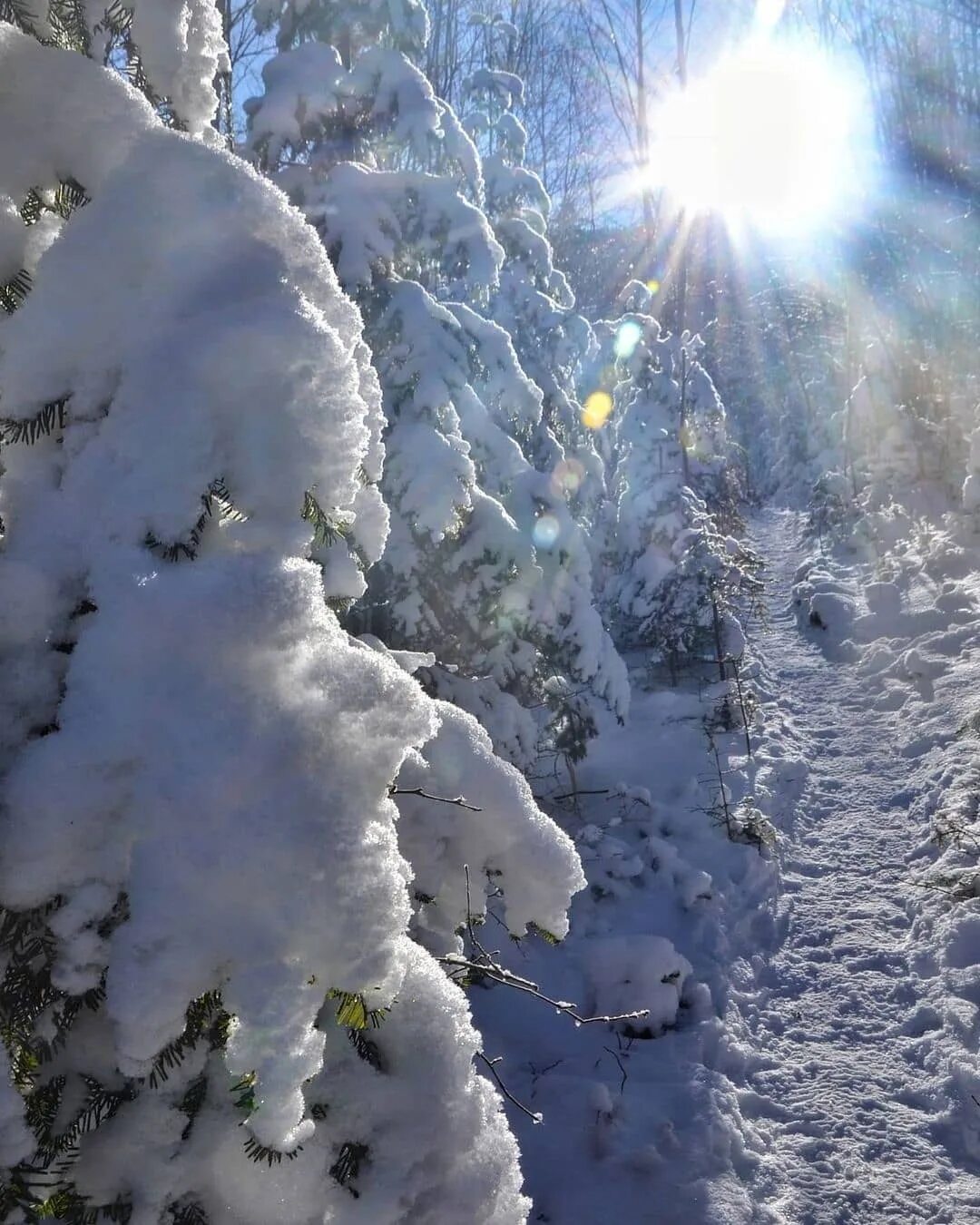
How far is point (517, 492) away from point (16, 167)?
6.12 meters

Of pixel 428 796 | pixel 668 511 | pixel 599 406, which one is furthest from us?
pixel 668 511

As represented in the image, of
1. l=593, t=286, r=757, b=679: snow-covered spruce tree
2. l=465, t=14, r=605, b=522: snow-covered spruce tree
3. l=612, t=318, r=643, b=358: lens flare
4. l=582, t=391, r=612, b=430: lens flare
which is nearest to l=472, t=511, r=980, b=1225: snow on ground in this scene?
l=593, t=286, r=757, b=679: snow-covered spruce tree

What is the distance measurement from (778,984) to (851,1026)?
680 millimetres

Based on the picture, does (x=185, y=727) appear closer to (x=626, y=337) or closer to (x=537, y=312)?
(x=537, y=312)

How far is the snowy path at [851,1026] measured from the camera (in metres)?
5.06

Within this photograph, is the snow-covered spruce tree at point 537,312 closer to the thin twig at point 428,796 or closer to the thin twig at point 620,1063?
the thin twig at point 620,1063

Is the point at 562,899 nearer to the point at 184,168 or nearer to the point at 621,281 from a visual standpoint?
the point at 184,168

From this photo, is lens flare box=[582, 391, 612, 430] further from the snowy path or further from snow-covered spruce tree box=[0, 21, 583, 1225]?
snow-covered spruce tree box=[0, 21, 583, 1225]

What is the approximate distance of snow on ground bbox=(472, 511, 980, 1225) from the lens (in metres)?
5.12

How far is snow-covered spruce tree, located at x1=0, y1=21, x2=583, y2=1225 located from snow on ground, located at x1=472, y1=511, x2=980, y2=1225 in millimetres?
3589

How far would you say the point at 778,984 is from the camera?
6.96 metres

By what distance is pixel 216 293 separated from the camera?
1.91 meters

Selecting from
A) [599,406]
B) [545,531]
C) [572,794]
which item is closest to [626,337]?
[599,406]

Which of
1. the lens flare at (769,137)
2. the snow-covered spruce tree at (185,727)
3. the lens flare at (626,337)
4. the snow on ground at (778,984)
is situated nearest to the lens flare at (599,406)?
the lens flare at (626,337)
